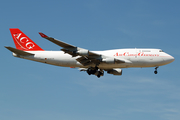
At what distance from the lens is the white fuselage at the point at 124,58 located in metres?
47.1

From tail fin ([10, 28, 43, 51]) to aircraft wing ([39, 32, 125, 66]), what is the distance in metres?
9.30

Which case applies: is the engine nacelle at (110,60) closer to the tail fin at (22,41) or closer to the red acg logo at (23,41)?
the tail fin at (22,41)

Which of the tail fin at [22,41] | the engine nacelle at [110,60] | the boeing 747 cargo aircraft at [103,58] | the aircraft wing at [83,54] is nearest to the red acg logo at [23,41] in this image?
the tail fin at [22,41]

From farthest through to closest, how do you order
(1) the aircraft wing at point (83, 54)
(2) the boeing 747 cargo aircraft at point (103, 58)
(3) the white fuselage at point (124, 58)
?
(3) the white fuselage at point (124, 58) → (2) the boeing 747 cargo aircraft at point (103, 58) → (1) the aircraft wing at point (83, 54)

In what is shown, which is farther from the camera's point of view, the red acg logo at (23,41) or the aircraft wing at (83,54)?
the red acg logo at (23,41)

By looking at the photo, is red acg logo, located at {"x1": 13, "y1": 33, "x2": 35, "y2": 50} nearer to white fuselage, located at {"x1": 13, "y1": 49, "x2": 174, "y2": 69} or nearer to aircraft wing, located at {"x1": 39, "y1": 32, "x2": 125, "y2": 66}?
white fuselage, located at {"x1": 13, "y1": 49, "x2": 174, "y2": 69}

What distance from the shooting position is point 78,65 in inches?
1907

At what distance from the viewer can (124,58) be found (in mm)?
47250

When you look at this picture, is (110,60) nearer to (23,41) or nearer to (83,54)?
(83,54)

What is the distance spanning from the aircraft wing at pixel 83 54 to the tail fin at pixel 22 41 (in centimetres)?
930

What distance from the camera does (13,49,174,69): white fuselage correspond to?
47.1 metres

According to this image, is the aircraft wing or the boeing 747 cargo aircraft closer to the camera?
the aircraft wing

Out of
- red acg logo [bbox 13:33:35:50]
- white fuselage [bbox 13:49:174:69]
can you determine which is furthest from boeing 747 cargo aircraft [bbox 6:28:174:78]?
red acg logo [bbox 13:33:35:50]

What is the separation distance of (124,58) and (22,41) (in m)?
19.4
